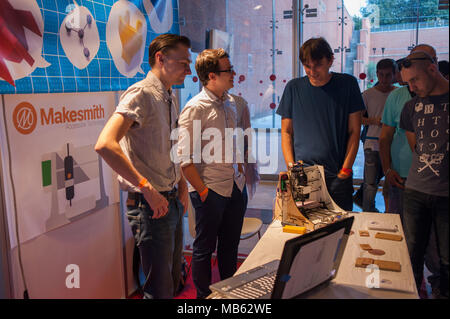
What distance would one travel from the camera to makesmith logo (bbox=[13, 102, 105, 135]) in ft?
5.60

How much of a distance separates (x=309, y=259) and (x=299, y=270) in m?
0.04

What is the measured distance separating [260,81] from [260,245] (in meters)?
3.77

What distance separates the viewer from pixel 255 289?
3.82 ft

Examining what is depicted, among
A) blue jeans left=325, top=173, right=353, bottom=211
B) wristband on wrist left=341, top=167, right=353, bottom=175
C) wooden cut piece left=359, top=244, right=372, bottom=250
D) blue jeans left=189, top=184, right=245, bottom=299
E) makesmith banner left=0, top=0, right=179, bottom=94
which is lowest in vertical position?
blue jeans left=189, top=184, right=245, bottom=299

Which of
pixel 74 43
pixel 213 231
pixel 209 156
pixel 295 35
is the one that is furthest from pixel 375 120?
pixel 295 35

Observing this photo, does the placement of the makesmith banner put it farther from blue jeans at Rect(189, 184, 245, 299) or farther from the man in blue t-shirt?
the man in blue t-shirt

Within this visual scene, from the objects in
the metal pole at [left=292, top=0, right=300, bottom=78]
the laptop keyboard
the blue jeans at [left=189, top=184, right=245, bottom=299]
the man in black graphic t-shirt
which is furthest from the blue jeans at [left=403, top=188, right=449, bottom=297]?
the metal pole at [left=292, top=0, right=300, bottom=78]

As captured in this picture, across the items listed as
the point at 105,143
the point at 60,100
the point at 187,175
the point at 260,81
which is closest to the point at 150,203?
the point at 105,143

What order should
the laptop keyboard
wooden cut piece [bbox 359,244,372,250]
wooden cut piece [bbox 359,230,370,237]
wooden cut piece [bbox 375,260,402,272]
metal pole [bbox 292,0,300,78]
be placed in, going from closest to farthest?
the laptop keyboard → wooden cut piece [bbox 375,260,402,272] → wooden cut piece [bbox 359,244,372,250] → wooden cut piece [bbox 359,230,370,237] → metal pole [bbox 292,0,300,78]

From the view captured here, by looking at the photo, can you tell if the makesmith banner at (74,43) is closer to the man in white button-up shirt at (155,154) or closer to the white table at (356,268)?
the man in white button-up shirt at (155,154)

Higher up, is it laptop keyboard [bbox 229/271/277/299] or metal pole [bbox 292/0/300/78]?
metal pole [bbox 292/0/300/78]

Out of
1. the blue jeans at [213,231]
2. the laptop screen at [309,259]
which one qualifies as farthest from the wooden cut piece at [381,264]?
the blue jeans at [213,231]

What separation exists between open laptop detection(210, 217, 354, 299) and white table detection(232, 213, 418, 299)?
5cm
